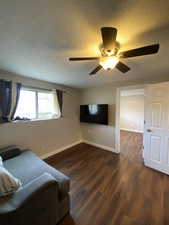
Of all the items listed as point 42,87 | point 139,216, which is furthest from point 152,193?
point 42,87

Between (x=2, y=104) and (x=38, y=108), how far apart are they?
0.92 metres

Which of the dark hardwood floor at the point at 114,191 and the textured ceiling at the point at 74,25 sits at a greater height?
the textured ceiling at the point at 74,25

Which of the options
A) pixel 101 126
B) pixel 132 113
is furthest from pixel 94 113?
pixel 132 113

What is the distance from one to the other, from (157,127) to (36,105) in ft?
10.4

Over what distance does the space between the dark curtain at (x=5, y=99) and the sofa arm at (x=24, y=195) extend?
175 cm

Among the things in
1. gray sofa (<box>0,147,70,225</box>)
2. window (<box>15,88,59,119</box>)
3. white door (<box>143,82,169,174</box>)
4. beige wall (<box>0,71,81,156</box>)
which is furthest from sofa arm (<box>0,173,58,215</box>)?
white door (<box>143,82,169,174</box>)

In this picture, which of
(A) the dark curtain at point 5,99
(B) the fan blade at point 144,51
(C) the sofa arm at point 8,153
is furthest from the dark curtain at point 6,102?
(B) the fan blade at point 144,51

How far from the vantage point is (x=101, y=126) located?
12.3 feet

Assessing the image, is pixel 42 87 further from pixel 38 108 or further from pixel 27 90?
pixel 38 108

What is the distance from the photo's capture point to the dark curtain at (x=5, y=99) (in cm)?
225

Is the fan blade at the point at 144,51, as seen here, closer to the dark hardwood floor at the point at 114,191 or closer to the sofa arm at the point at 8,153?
the dark hardwood floor at the point at 114,191

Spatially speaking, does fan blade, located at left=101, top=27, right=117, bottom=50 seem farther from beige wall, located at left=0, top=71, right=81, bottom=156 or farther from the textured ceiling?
beige wall, located at left=0, top=71, right=81, bottom=156

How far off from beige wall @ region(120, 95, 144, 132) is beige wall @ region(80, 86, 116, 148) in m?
3.09

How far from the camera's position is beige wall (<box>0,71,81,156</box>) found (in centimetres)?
243
